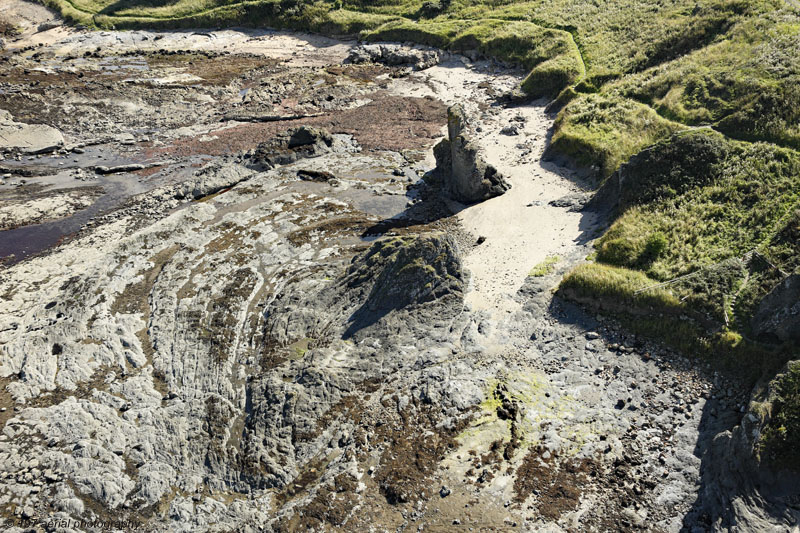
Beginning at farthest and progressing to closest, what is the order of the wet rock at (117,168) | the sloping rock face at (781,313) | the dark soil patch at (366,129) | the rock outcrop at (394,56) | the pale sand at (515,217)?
the rock outcrop at (394,56)
the dark soil patch at (366,129)
the wet rock at (117,168)
the pale sand at (515,217)
the sloping rock face at (781,313)

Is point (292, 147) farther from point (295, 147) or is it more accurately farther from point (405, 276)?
point (405, 276)

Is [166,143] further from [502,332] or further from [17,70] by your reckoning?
[502,332]

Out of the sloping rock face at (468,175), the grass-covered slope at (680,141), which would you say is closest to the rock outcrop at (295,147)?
the sloping rock face at (468,175)

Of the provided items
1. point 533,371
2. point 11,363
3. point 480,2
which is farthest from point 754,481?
point 480,2

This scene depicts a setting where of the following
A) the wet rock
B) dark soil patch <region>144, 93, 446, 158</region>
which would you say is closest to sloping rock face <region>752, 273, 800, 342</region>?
dark soil patch <region>144, 93, 446, 158</region>

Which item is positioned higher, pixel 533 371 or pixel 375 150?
pixel 375 150

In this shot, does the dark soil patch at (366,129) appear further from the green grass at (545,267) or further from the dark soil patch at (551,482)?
the dark soil patch at (551,482)

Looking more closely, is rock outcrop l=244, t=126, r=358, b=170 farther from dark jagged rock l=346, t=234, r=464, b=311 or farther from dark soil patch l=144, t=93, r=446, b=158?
dark jagged rock l=346, t=234, r=464, b=311
